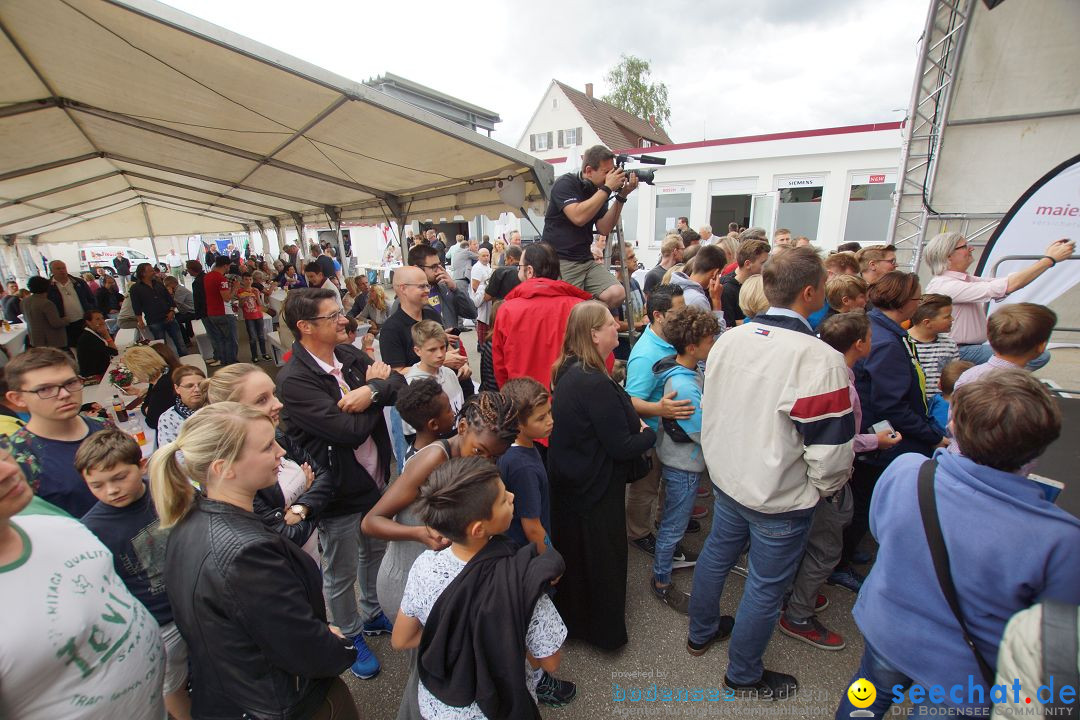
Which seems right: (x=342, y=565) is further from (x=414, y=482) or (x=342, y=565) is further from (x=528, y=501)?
(x=528, y=501)

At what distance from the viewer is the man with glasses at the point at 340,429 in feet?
6.87

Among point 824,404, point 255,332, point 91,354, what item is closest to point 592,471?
point 824,404

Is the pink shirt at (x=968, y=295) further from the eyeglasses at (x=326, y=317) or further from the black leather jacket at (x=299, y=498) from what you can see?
the black leather jacket at (x=299, y=498)

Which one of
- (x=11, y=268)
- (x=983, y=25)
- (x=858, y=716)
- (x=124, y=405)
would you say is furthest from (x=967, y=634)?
(x=11, y=268)

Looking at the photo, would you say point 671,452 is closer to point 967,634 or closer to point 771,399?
point 771,399

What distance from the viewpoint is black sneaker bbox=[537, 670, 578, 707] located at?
213 centimetres

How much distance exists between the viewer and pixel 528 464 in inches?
74.0

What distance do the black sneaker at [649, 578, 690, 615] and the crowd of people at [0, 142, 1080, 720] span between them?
0.06 feet

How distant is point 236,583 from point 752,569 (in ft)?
6.59

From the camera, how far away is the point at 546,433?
191 cm

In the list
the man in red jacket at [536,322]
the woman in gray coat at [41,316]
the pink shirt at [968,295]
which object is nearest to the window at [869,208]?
the pink shirt at [968,295]

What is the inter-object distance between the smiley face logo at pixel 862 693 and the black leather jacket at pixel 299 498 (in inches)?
89.5

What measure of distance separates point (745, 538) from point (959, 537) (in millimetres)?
990

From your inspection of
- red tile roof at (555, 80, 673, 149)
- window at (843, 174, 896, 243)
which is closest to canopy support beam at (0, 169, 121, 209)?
window at (843, 174, 896, 243)
